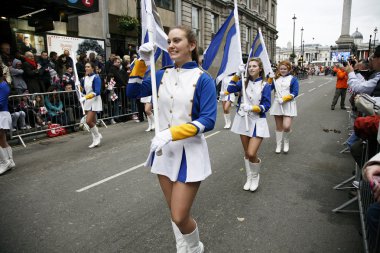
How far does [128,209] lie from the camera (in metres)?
4.18

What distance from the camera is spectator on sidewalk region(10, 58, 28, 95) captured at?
9083 millimetres

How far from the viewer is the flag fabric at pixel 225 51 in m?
3.87

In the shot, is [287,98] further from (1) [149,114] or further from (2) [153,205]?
(1) [149,114]

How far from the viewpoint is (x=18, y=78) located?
9211 mm

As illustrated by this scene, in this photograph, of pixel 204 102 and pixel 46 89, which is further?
pixel 46 89

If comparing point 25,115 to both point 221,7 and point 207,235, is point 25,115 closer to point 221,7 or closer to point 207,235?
point 207,235

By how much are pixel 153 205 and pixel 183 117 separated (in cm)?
213

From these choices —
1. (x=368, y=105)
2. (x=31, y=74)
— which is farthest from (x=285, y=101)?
(x=31, y=74)

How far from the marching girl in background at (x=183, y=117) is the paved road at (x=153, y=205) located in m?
0.97

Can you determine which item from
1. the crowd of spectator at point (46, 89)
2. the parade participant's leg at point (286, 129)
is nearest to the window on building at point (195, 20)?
the crowd of spectator at point (46, 89)

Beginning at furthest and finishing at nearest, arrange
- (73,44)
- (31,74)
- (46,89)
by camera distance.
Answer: (73,44) < (46,89) < (31,74)

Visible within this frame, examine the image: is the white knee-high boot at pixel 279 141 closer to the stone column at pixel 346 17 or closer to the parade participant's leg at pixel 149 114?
the parade participant's leg at pixel 149 114

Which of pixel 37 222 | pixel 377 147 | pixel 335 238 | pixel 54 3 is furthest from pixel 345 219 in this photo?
pixel 54 3

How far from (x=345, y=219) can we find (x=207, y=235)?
72.5 inches
